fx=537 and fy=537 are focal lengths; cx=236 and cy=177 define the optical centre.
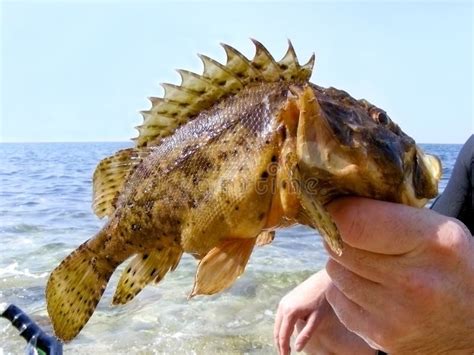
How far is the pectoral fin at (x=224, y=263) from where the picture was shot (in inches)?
78.0

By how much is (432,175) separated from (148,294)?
20.4 ft

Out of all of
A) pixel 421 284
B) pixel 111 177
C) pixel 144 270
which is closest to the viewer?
pixel 421 284

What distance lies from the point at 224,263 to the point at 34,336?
1.75 m

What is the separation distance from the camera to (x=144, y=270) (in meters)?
2.34

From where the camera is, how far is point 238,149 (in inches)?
78.3

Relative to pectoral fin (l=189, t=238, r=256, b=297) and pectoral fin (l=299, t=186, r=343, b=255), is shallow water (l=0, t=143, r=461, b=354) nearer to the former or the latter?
pectoral fin (l=189, t=238, r=256, b=297)

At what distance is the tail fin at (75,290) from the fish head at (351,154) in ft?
4.18

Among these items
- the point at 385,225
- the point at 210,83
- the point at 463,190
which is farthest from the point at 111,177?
the point at 463,190

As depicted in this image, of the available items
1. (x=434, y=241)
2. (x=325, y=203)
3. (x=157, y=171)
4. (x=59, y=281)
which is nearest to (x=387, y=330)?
(x=434, y=241)

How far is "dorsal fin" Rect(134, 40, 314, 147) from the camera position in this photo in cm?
207

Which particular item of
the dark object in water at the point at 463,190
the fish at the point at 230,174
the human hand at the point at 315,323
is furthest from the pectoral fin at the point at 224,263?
the dark object in water at the point at 463,190

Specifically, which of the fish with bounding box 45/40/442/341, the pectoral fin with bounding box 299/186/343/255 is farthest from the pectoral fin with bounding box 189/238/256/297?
the pectoral fin with bounding box 299/186/343/255

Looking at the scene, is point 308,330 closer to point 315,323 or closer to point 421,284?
point 315,323

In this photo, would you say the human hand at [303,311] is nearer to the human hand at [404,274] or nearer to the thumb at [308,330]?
the thumb at [308,330]
